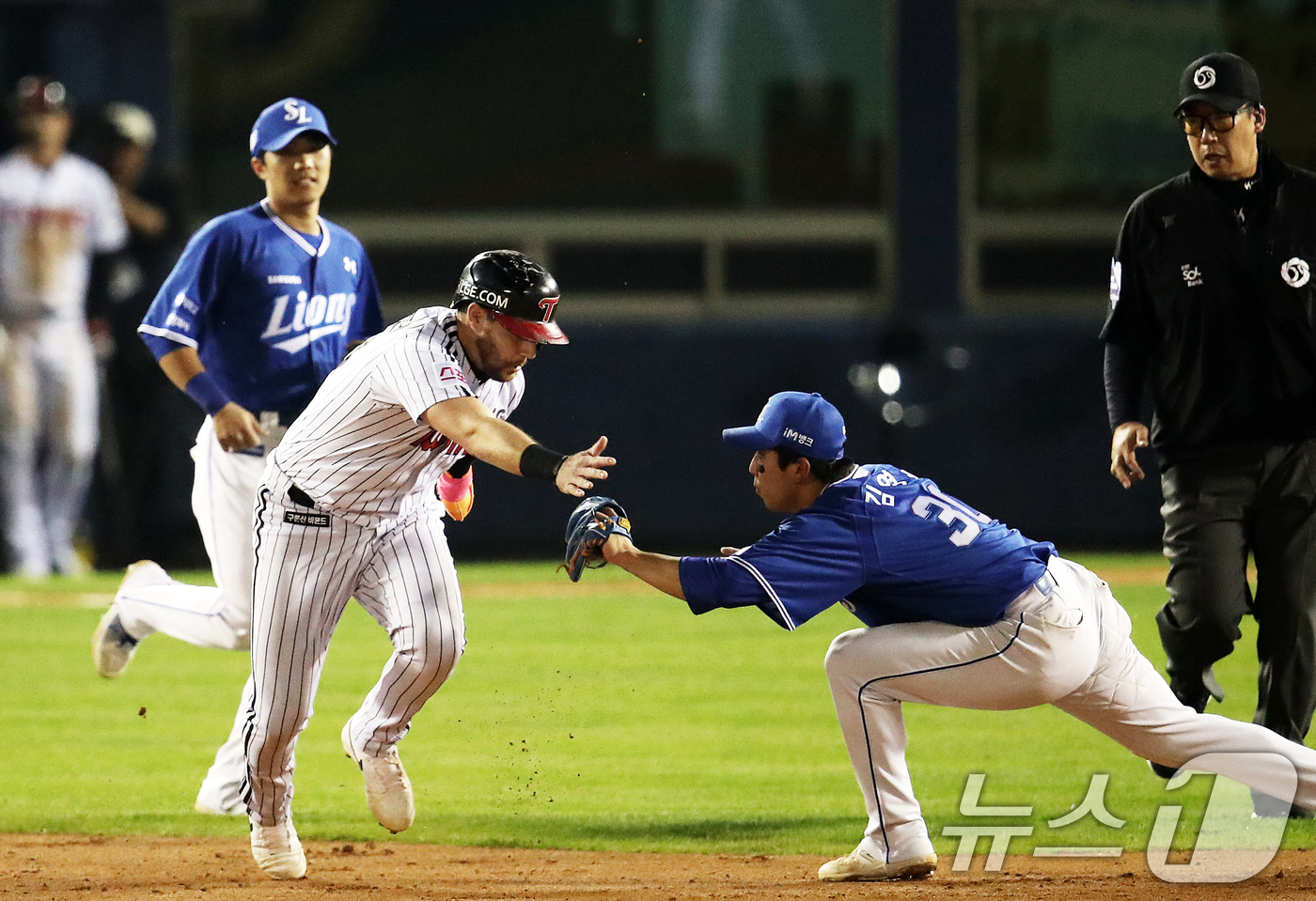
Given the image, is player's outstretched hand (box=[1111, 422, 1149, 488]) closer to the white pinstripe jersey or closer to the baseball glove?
the baseball glove

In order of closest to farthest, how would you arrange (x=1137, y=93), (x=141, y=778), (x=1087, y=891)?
(x=1087, y=891), (x=141, y=778), (x=1137, y=93)

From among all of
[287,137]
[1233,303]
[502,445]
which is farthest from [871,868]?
[287,137]

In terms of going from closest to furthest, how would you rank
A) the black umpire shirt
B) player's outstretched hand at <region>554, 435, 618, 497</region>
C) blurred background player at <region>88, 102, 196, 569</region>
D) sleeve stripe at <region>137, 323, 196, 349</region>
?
player's outstretched hand at <region>554, 435, 618, 497</region>
the black umpire shirt
sleeve stripe at <region>137, 323, 196, 349</region>
blurred background player at <region>88, 102, 196, 569</region>

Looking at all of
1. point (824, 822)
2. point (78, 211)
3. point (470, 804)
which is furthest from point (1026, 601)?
point (78, 211)

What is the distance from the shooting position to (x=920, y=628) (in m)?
4.99

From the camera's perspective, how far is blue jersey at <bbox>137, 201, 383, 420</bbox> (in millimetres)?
6242

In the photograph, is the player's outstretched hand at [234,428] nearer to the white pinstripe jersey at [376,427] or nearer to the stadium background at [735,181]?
the white pinstripe jersey at [376,427]

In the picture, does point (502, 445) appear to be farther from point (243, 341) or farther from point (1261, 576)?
point (1261, 576)

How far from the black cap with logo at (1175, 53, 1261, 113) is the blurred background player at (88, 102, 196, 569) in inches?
338

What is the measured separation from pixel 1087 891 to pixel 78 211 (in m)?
9.31

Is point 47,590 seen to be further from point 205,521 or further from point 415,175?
point 205,521

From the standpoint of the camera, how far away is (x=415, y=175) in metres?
14.1

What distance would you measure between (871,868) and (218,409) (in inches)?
98.5

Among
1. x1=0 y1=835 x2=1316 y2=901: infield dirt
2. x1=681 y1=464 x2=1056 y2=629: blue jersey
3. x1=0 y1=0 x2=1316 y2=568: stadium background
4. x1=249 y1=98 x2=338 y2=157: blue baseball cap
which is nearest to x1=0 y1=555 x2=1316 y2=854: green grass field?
x1=0 y1=835 x2=1316 y2=901: infield dirt
